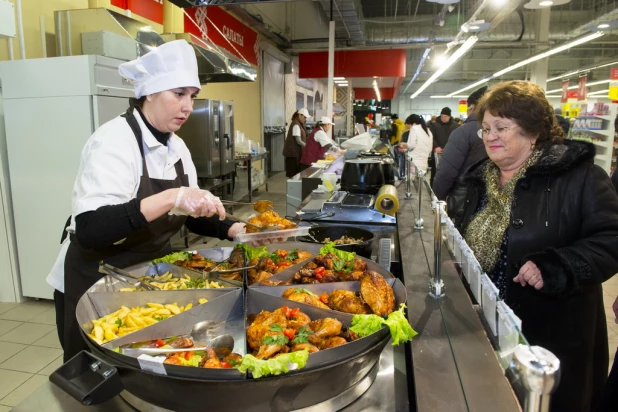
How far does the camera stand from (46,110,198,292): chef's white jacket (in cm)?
169

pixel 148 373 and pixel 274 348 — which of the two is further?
pixel 274 348

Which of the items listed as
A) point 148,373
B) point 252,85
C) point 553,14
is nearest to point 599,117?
point 553,14

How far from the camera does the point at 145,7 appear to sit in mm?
6074

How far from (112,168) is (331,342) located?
1.12 m

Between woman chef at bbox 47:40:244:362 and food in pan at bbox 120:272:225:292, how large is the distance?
0.20m

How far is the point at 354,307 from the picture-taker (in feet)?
4.58

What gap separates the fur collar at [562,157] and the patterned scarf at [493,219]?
0.06 meters

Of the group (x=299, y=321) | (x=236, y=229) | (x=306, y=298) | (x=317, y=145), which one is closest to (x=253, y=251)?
(x=236, y=229)

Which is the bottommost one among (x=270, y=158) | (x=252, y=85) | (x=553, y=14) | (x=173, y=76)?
(x=270, y=158)

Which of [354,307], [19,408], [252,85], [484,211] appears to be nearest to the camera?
[19,408]

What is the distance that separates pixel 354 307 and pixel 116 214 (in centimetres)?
89

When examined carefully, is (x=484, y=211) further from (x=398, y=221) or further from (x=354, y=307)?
(x=354, y=307)

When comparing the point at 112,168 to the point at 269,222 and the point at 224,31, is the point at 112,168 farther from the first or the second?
the point at 224,31

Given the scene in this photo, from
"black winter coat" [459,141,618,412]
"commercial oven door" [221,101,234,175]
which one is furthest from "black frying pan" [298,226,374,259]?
"commercial oven door" [221,101,234,175]
